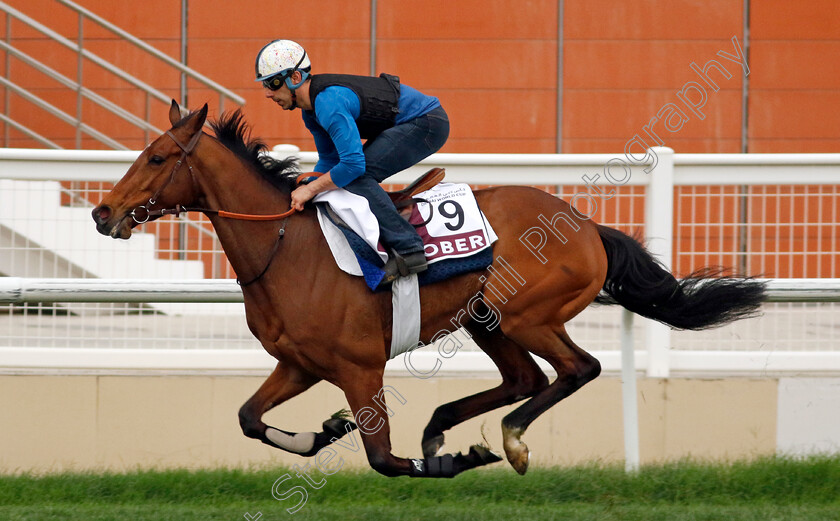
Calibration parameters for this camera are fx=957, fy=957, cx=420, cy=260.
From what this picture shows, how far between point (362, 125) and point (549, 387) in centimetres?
140

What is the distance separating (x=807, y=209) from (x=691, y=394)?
1.24m

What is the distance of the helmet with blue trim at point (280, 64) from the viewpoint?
151 inches

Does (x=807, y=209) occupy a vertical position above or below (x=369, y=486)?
above

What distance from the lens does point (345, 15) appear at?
35.9ft

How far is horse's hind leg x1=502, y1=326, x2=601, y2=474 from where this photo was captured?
13.5ft

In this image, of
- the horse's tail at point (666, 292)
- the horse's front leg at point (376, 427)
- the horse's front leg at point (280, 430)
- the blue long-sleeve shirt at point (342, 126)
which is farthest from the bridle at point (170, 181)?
the horse's tail at point (666, 292)

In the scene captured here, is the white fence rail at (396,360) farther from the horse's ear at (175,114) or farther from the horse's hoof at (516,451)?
the horse's ear at (175,114)

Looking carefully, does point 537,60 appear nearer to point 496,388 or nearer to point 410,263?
point 496,388

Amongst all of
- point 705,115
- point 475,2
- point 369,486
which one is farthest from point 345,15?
point 369,486

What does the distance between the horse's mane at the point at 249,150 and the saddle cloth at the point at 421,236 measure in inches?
9.5

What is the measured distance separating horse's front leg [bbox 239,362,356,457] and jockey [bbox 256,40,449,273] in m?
0.70

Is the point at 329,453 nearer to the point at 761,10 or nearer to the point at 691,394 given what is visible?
the point at 691,394

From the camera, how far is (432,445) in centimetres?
423

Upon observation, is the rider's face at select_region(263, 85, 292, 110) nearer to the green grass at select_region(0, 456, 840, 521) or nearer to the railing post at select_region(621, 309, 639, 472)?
the green grass at select_region(0, 456, 840, 521)
